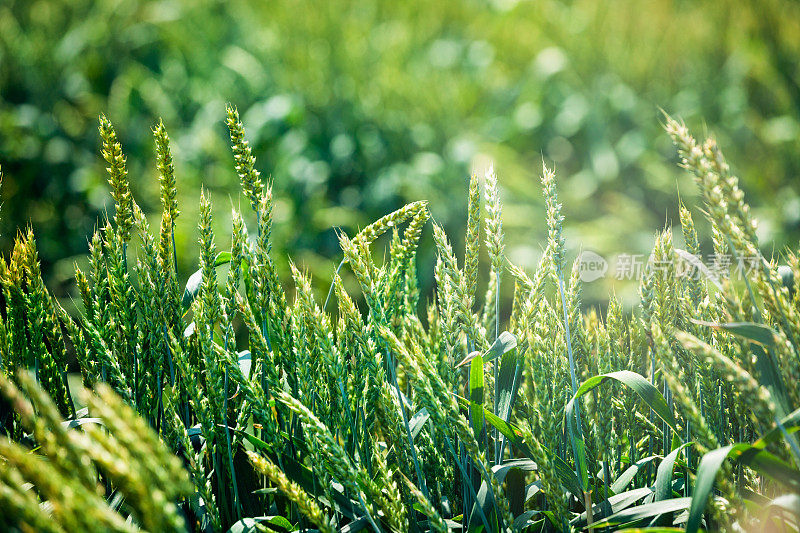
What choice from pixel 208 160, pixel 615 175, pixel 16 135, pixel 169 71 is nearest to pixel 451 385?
pixel 615 175

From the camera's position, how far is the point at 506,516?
31.2 inches

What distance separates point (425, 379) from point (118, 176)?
0.51 m

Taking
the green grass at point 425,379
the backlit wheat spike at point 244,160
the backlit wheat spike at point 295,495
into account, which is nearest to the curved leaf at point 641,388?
the green grass at point 425,379

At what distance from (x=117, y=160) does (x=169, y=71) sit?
11.2 ft

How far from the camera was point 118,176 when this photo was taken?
94 centimetres

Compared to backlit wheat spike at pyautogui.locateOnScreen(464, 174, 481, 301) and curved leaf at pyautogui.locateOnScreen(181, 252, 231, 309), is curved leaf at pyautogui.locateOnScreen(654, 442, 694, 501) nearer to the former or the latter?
backlit wheat spike at pyautogui.locateOnScreen(464, 174, 481, 301)

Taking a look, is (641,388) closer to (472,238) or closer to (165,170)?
(472,238)

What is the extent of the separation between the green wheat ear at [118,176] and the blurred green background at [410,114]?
68.3 inches

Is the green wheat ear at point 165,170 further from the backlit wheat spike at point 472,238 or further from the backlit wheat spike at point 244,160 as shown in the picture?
the backlit wheat spike at point 472,238

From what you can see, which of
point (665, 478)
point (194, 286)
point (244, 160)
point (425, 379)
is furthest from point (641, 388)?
point (194, 286)

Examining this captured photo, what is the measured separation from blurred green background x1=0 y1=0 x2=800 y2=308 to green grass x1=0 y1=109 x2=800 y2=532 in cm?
171

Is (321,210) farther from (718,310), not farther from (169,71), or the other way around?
(718,310)

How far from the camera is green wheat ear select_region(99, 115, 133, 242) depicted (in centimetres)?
Result: 94

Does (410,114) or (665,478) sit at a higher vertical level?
(410,114)
